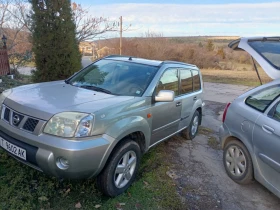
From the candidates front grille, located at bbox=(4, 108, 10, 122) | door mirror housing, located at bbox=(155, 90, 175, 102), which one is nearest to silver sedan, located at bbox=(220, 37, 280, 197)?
door mirror housing, located at bbox=(155, 90, 175, 102)

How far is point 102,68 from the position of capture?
4.07 meters

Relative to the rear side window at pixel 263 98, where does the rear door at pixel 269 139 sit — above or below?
below

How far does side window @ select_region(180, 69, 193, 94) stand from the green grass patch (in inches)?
72.9

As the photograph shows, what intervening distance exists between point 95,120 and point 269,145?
209 cm

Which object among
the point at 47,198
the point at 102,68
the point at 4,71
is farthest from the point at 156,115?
the point at 4,71

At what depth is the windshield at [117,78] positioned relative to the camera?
3.51 m

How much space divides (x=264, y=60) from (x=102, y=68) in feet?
7.87

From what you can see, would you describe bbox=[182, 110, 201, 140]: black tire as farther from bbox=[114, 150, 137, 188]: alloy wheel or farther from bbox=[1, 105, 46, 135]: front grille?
bbox=[1, 105, 46, 135]: front grille

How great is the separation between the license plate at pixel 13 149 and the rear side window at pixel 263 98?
9.77ft

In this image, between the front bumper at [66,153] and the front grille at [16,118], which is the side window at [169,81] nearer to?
the front bumper at [66,153]

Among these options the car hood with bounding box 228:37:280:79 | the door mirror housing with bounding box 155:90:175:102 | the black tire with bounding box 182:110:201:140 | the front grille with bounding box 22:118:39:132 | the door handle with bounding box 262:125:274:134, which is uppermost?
the car hood with bounding box 228:37:280:79

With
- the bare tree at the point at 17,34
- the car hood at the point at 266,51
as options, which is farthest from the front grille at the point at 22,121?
the bare tree at the point at 17,34

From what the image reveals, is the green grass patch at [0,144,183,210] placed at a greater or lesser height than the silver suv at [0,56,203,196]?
lesser

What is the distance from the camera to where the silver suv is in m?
2.48
